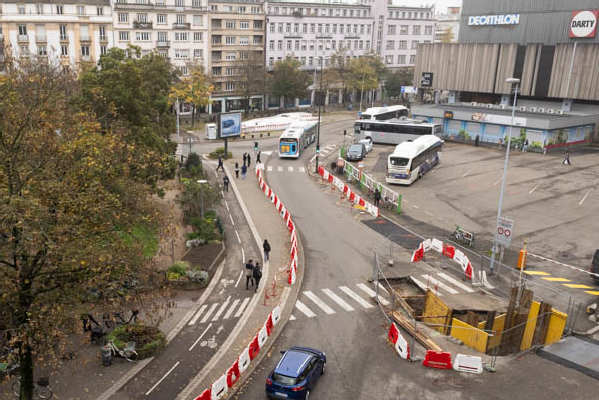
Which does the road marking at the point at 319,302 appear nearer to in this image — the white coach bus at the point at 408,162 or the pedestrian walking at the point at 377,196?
the pedestrian walking at the point at 377,196

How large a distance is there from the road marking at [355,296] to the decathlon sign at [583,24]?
59.6 m

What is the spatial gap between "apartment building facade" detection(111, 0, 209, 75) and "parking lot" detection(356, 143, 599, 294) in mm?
38678

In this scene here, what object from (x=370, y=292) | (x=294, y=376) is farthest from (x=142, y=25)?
(x=294, y=376)

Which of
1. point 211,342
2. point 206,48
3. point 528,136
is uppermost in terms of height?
point 206,48

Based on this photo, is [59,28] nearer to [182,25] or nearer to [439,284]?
[182,25]

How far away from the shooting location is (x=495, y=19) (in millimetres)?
78062

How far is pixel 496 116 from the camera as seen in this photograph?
65.1 meters

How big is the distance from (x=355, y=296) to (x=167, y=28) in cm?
6673

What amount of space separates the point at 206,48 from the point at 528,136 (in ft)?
167

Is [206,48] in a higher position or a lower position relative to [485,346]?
higher

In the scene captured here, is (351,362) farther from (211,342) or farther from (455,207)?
(455,207)

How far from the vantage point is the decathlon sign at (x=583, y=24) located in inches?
2655

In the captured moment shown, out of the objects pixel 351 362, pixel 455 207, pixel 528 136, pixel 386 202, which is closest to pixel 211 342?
pixel 351 362

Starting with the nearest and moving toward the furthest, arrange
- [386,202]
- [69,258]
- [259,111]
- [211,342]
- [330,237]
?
[69,258] → [211,342] → [330,237] → [386,202] → [259,111]
